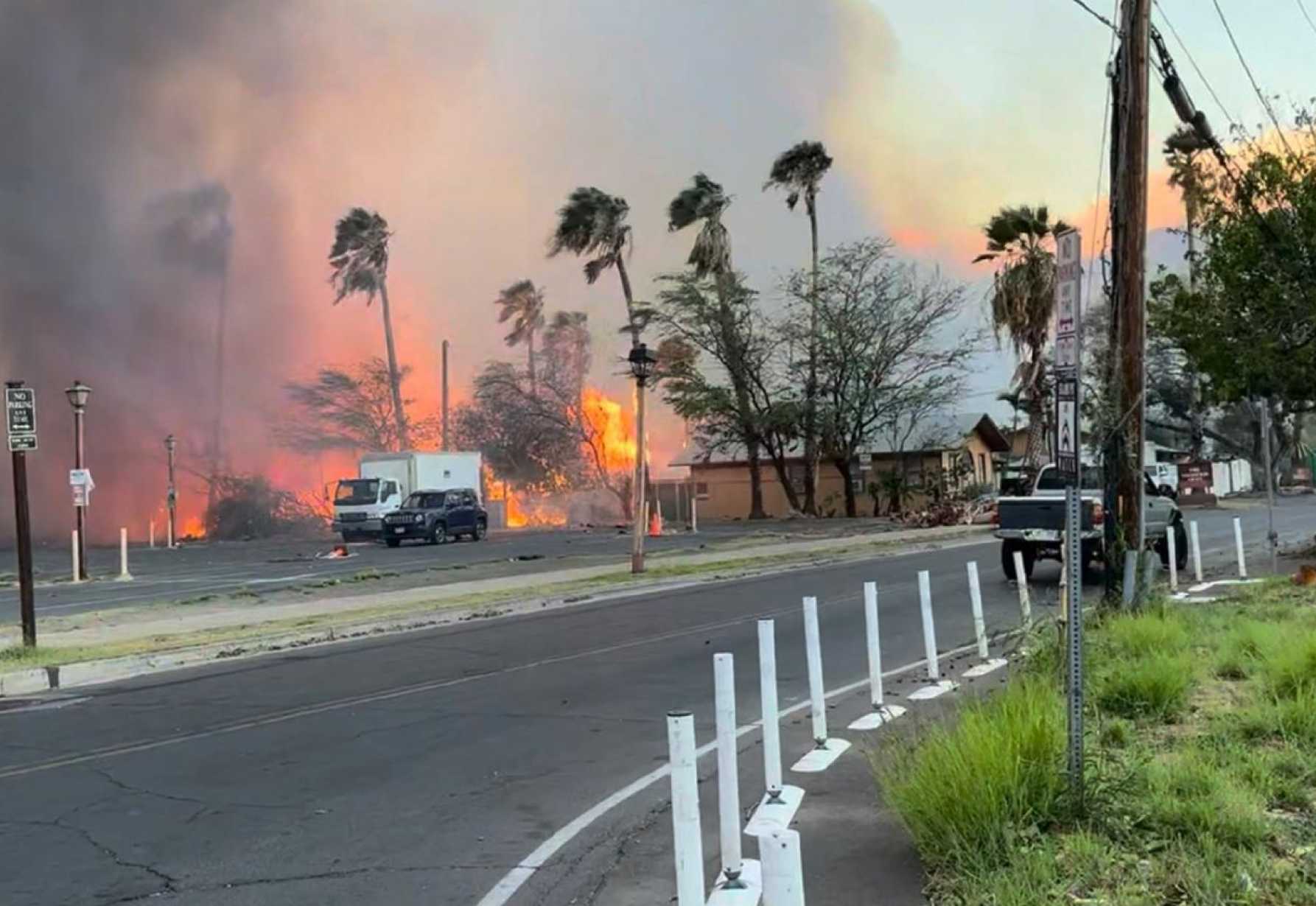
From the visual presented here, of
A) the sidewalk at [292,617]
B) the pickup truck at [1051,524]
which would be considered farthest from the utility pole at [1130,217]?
the sidewalk at [292,617]

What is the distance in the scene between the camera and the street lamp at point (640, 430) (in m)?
19.9

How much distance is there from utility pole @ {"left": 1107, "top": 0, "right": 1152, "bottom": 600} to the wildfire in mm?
43077

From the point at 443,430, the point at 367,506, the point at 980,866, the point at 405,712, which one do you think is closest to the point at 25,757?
the point at 405,712

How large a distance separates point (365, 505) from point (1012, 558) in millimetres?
25106

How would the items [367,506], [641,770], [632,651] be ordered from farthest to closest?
[367,506]
[632,651]
[641,770]

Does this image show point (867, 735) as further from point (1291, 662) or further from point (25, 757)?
point (25, 757)

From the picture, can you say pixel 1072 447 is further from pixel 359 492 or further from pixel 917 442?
pixel 917 442

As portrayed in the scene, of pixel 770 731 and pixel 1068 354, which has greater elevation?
pixel 1068 354

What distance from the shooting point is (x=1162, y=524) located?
57.4 ft

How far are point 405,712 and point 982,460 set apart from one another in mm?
49359

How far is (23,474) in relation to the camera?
12.3m

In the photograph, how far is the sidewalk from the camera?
1155cm

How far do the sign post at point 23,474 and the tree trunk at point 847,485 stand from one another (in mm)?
34505

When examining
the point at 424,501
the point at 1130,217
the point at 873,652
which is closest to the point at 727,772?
the point at 873,652
